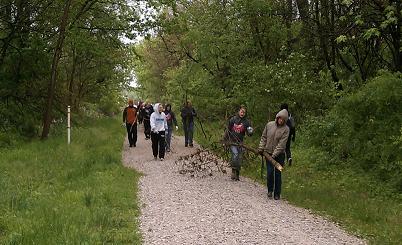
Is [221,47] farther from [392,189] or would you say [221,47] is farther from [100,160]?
[392,189]

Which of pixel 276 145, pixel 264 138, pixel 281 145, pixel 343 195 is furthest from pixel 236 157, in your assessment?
pixel 343 195

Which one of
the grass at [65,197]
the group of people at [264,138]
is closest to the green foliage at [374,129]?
the group of people at [264,138]

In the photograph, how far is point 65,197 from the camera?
8.98 meters

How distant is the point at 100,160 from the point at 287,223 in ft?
23.9

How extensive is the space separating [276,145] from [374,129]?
3.64m

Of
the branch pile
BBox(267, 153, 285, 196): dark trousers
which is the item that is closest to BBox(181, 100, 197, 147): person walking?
the branch pile

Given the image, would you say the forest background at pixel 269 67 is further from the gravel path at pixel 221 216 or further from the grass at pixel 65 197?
the grass at pixel 65 197

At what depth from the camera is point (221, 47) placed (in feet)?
76.2

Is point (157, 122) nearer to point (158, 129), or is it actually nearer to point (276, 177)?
point (158, 129)

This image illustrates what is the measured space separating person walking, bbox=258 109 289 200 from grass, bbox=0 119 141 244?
9.30 feet

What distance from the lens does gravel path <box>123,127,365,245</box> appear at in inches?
270

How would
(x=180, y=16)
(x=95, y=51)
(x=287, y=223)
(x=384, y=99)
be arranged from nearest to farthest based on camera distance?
(x=287, y=223) → (x=384, y=99) → (x=95, y=51) → (x=180, y=16)

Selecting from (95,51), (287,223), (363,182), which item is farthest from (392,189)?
(95,51)

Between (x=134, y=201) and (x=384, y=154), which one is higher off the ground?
(x=384, y=154)
